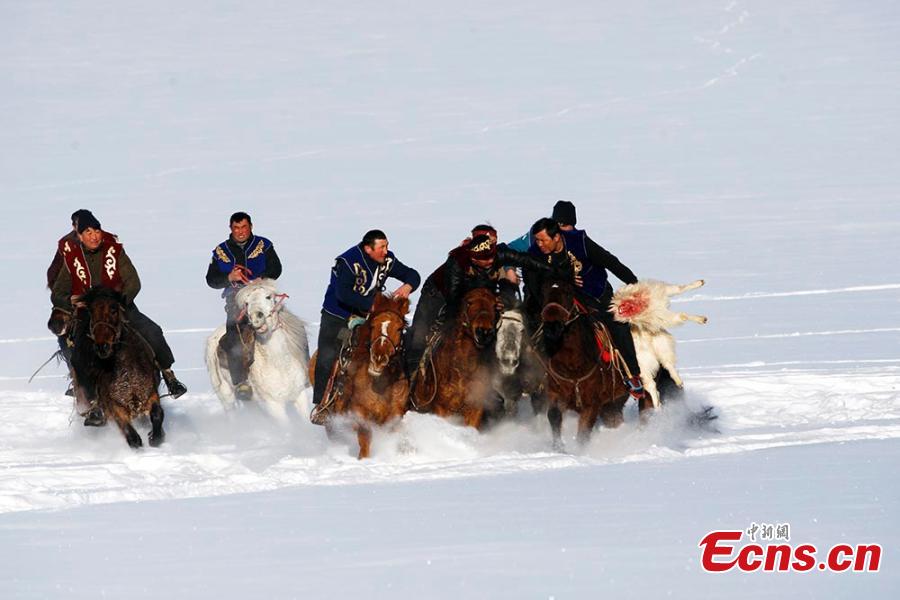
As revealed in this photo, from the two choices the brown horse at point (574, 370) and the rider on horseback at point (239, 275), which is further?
the rider on horseback at point (239, 275)

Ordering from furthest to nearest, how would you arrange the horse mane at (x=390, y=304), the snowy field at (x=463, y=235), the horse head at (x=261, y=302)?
A: the horse head at (x=261, y=302), the horse mane at (x=390, y=304), the snowy field at (x=463, y=235)

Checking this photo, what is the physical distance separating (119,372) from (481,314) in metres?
2.98

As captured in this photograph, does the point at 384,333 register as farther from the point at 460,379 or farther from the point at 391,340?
the point at 460,379

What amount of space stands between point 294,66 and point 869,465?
40266 mm

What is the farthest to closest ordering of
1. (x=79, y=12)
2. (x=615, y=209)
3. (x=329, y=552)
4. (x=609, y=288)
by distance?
(x=79, y=12) → (x=615, y=209) → (x=609, y=288) → (x=329, y=552)

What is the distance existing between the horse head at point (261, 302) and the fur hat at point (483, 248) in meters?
1.71

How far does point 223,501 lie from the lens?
386 inches

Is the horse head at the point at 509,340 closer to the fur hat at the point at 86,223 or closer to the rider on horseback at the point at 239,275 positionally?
the rider on horseback at the point at 239,275

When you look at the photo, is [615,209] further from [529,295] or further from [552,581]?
[552,581]

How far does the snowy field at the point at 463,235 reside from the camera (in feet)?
27.1

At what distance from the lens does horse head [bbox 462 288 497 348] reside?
11414 millimetres

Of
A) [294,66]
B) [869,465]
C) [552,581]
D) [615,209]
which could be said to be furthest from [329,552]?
[294,66]

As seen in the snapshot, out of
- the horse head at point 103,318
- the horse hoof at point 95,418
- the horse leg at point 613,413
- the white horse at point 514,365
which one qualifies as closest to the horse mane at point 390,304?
the white horse at point 514,365
